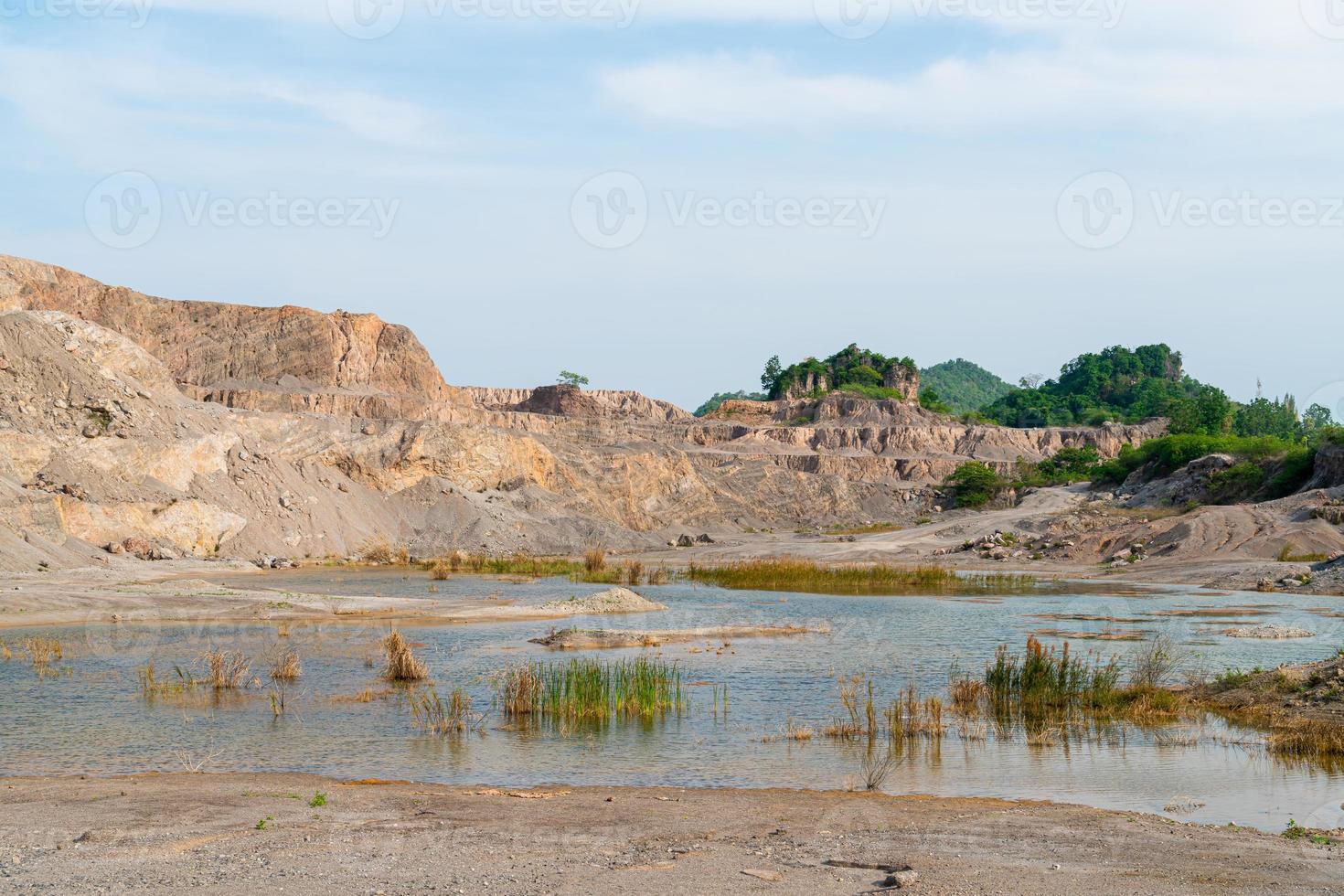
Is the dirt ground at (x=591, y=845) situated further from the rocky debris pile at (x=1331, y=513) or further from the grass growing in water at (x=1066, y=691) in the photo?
the rocky debris pile at (x=1331, y=513)

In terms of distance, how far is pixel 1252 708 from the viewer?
15.5 meters

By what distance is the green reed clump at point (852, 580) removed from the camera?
41125mm

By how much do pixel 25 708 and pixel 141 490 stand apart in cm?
2932

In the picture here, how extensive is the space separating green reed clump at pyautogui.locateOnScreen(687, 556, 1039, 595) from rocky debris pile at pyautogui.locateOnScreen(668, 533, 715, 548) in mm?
20003

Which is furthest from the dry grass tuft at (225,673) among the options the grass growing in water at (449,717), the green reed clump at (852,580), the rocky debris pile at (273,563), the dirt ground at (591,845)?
the rocky debris pile at (273,563)

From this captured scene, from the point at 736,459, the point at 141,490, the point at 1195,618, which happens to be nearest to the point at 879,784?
the point at 1195,618

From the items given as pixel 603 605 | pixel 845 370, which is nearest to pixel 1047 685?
pixel 603 605

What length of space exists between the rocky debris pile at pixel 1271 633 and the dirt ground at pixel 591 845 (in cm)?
Answer: 1683

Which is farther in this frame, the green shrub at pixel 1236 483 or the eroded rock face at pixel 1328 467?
the green shrub at pixel 1236 483

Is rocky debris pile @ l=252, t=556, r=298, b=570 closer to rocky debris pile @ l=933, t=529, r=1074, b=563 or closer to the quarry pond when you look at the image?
the quarry pond

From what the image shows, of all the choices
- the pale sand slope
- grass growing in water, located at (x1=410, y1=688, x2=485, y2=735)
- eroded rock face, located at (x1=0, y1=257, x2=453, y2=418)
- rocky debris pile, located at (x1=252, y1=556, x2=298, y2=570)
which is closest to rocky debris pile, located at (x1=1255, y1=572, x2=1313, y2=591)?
the pale sand slope

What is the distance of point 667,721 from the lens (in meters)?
15.9

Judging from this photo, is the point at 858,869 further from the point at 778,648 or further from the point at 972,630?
the point at 972,630

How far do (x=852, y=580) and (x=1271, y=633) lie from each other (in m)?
19.1
